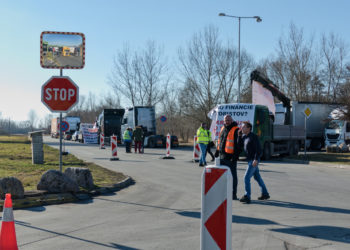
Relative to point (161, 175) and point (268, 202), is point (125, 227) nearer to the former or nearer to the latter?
point (268, 202)

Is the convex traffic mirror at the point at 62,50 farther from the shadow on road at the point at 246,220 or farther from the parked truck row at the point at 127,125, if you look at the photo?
the parked truck row at the point at 127,125

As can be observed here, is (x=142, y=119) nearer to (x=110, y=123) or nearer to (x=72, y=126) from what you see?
Answer: (x=110, y=123)

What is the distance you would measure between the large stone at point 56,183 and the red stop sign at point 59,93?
1.48m

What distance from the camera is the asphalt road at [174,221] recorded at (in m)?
5.52

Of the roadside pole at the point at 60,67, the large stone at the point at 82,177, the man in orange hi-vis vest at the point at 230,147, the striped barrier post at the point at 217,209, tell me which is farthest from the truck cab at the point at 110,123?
the striped barrier post at the point at 217,209

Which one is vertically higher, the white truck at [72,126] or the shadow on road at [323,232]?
the white truck at [72,126]

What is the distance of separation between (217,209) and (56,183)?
6234 mm

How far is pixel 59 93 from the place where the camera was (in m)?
9.59

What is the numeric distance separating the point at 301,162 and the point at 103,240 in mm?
16383

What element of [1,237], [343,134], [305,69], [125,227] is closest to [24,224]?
[125,227]

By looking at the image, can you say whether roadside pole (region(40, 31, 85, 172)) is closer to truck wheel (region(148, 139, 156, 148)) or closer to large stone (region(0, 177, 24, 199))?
large stone (region(0, 177, 24, 199))

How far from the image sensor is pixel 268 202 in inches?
348

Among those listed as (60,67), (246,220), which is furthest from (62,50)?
(246,220)

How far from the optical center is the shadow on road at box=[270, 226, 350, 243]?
19.1 ft
